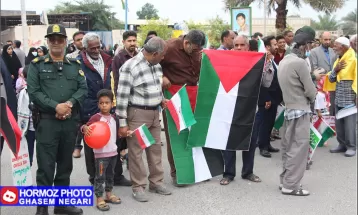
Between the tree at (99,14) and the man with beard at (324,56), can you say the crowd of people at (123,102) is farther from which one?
the tree at (99,14)

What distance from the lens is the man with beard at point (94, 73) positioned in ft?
17.4

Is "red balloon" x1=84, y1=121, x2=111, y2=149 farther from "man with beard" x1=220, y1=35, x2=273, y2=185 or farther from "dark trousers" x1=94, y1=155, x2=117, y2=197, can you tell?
"man with beard" x1=220, y1=35, x2=273, y2=185

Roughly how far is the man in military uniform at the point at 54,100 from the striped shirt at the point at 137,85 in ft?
1.82

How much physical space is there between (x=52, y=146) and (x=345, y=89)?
5059 millimetres

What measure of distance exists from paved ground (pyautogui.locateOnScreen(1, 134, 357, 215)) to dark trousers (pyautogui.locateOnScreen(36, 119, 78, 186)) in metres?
0.58

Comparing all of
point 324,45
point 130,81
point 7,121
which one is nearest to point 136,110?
point 130,81

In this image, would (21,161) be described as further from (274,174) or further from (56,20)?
(56,20)

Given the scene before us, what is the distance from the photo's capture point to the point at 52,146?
4.16 metres

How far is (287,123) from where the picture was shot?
5164 millimetres

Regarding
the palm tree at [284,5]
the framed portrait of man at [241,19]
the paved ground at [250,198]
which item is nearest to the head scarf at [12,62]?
the paved ground at [250,198]

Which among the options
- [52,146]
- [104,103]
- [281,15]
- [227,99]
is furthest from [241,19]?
[281,15]

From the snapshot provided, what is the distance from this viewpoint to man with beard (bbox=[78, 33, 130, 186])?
531 cm

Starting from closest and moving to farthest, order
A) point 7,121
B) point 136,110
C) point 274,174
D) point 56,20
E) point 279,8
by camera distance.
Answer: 1. point 7,121
2. point 136,110
3. point 274,174
4. point 279,8
5. point 56,20

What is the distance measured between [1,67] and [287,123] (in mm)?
3489
